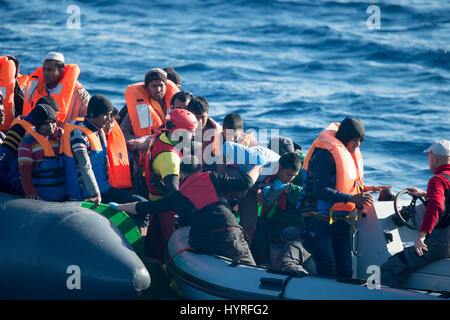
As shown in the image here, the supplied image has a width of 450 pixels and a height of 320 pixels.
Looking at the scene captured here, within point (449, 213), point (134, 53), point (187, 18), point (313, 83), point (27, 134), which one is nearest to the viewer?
point (449, 213)

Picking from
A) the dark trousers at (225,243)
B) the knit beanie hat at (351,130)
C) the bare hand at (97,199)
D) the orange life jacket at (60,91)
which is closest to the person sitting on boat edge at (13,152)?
the bare hand at (97,199)

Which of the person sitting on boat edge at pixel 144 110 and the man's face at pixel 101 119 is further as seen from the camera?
the person sitting on boat edge at pixel 144 110

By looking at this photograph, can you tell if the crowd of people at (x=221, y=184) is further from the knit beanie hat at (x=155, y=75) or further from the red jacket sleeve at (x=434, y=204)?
the knit beanie hat at (x=155, y=75)

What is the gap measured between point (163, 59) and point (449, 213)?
12.8 metres

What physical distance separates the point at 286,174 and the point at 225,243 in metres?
0.90

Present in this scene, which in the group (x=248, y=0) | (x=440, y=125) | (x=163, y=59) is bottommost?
(x=440, y=125)

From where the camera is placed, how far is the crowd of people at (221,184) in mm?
5270

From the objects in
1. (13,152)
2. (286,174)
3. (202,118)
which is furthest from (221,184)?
(13,152)

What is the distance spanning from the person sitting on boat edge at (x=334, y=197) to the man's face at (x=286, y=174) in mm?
166

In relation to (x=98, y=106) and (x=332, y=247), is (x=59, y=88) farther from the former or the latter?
(x=332, y=247)

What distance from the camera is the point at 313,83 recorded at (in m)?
15.9

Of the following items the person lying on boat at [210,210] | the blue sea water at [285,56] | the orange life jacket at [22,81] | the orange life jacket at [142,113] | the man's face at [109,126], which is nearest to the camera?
the person lying on boat at [210,210]
